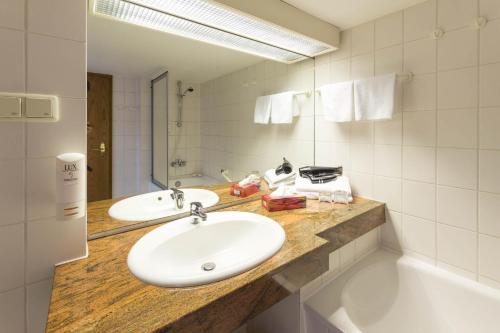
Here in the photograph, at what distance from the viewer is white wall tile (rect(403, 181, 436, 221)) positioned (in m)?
1.35

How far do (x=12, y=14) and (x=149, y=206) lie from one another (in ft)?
2.72

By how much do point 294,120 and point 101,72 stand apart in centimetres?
129

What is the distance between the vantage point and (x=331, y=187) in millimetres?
1547

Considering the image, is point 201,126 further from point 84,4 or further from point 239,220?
point 84,4

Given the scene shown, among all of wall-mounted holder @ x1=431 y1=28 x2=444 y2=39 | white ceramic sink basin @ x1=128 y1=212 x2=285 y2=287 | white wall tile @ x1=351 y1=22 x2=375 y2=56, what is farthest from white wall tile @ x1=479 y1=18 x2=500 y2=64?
white ceramic sink basin @ x1=128 y1=212 x2=285 y2=287

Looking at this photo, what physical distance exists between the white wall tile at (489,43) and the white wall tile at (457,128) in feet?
0.77

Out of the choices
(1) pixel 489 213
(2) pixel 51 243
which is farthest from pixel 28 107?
(1) pixel 489 213

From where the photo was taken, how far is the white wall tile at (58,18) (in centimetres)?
71

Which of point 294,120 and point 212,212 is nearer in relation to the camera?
point 212,212

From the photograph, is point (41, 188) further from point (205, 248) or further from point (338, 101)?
point (338, 101)

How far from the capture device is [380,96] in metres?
1.40

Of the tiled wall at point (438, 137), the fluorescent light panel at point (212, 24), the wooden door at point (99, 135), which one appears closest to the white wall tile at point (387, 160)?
the tiled wall at point (438, 137)

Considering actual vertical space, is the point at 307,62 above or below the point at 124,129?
above

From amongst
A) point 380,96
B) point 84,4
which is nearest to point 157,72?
point 84,4
